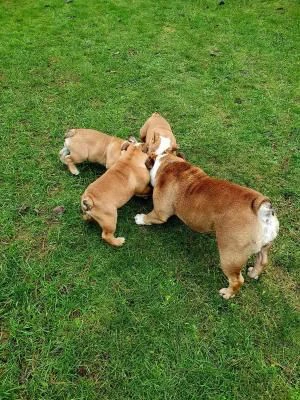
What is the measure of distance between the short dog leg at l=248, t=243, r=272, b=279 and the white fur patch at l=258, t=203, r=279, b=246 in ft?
1.05

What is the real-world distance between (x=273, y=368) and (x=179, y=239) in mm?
1524

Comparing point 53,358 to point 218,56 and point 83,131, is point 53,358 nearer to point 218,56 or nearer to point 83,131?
point 83,131

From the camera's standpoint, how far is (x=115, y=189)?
431cm

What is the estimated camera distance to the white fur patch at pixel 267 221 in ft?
11.6

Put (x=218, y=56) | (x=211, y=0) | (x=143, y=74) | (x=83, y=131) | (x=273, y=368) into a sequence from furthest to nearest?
1. (x=211, y=0)
2. (x=218, y=56)
3. (x=143, y=74)
4. (x=83, y=131)
5. (x=273, y=368)

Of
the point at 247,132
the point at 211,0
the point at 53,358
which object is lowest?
the point at 53,358

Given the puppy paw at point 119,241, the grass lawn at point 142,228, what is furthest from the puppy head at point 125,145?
the puppy paw at point 119,241

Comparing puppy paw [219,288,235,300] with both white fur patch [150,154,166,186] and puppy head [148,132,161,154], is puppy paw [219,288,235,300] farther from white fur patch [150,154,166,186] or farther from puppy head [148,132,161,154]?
puppy head [148,132,161,154]

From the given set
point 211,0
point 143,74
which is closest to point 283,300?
point 143,74

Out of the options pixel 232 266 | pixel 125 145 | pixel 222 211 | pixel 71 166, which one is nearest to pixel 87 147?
pixel 71 166

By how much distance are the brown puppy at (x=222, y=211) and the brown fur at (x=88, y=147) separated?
715mm

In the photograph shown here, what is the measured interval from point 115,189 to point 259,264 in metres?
1.52

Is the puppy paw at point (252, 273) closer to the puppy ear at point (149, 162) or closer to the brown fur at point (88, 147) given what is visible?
the puppy ear at point (149, 162)

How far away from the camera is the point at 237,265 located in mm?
3713
